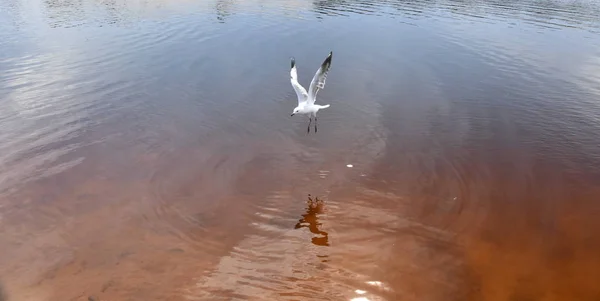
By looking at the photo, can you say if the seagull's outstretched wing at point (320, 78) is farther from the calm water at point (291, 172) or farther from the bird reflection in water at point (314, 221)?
the bird reflection in water at point (314, 221)

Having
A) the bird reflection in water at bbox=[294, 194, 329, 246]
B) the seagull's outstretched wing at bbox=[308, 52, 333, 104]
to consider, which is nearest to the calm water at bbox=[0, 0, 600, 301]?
the bird reflection in water at bbox=[294, 194, 329, 246]

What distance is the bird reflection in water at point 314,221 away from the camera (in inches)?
340

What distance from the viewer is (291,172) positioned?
10.8 m

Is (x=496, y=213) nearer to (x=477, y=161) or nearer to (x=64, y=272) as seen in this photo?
(x=477, y=161)

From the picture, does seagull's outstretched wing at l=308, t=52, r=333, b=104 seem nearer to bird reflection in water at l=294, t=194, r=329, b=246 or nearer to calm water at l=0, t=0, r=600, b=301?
calm water at l=0, t=0, r=600, b=301

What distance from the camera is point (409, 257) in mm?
8227

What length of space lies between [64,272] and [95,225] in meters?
1.27

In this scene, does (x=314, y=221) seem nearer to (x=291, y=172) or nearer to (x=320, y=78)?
(x=291, y=172)

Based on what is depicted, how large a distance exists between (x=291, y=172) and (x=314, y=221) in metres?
1.93

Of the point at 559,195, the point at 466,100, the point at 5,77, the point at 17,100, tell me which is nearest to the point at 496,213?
the point at 559,195

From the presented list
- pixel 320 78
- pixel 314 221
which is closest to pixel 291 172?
pixel 314 221

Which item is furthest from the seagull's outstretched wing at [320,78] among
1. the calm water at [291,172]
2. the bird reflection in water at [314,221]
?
the bird reflection in water at [314,221]

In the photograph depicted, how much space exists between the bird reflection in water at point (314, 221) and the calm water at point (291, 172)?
5cm

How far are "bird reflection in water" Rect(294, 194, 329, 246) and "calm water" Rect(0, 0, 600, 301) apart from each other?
49 mm
